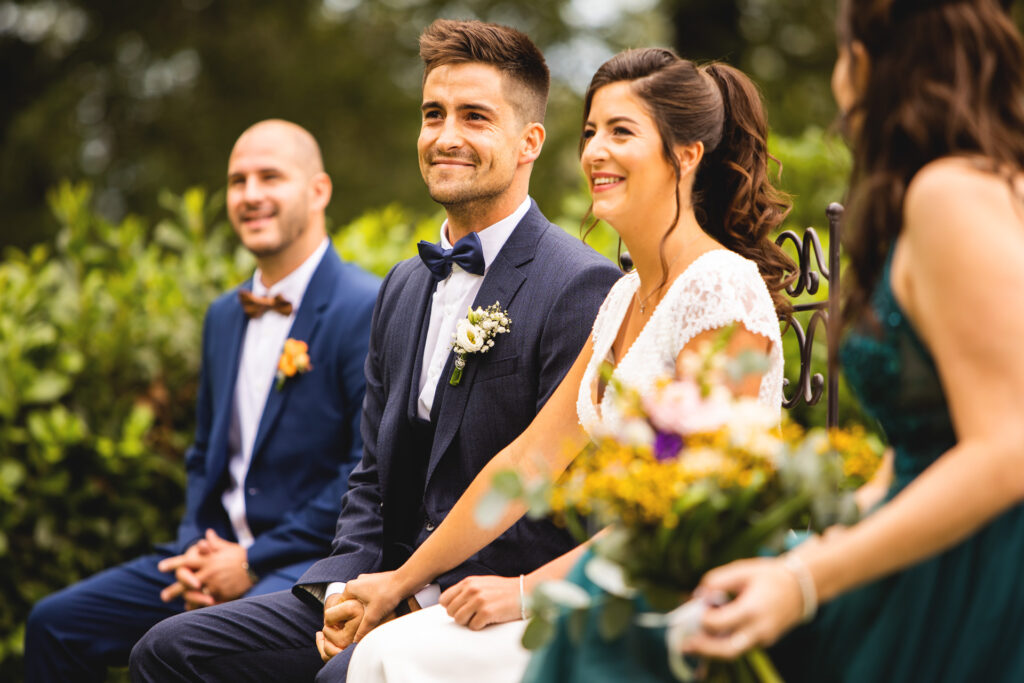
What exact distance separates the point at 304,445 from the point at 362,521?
→ 802 millimetres

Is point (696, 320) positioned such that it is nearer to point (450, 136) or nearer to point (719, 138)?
point (719, 138)

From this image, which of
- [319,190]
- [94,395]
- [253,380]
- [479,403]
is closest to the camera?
[479,403]

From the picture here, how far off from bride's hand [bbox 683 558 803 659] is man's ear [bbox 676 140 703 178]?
4.31 ft

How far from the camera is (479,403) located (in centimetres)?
333

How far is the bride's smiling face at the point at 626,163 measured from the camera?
9.09ft

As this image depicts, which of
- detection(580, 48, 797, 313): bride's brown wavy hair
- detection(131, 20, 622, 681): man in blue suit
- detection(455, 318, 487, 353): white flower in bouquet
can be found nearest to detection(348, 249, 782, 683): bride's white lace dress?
detection(580, 48, 797, 313): bride's brown wavy hair

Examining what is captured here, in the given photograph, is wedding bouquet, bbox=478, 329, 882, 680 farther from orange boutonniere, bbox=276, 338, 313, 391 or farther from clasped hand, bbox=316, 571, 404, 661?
orange boutonniere, bbox=276, 338, 313, 391

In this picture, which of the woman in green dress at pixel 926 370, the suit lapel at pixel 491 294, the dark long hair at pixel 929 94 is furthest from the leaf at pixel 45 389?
the dark long hair at pixel 929 94

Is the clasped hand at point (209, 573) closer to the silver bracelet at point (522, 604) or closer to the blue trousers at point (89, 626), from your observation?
the blue trousers at point (89, 626)

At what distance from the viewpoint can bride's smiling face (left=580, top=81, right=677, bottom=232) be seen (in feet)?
9.09

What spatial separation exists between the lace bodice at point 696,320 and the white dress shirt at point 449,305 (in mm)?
801

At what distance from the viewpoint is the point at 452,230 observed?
3.75 m

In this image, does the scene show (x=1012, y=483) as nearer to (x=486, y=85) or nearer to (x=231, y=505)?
(x=486, y=85)

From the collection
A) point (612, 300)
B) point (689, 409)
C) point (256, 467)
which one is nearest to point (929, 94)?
point (689, 409)
